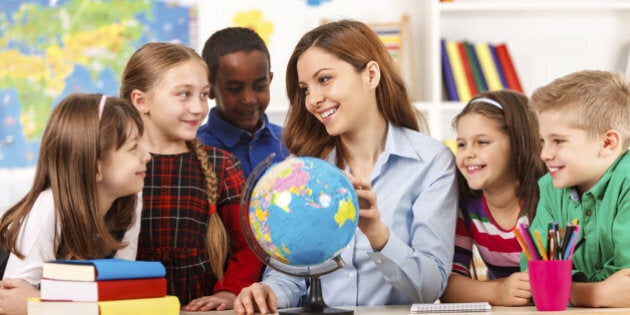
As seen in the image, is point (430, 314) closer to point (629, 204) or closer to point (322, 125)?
point (629, 204)

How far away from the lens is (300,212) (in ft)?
6.11

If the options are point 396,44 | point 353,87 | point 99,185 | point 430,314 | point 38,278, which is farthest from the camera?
point 396,44

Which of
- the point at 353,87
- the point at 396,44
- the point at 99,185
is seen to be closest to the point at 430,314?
the point at 353,87

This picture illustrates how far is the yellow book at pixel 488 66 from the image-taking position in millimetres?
4828

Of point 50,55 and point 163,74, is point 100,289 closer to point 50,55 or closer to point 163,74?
point 163,74

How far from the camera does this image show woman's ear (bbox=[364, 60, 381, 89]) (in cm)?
255

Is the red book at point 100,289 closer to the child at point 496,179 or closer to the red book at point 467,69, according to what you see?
the child at point 496,179

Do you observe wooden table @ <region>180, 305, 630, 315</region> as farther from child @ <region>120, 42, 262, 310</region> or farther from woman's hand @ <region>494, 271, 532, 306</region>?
child @ <region>120, 42, 262, 310</region>

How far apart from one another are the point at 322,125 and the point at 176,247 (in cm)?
59

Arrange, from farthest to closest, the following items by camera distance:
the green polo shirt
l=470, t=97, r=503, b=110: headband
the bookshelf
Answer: the bookshelf < l=470, t=97, r=503, b=110: headband < the green polo shirt

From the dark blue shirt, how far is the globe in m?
1.06

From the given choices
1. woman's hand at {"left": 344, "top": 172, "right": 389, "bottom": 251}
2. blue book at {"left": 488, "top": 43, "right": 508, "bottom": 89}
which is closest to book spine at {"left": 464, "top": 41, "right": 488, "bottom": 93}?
blue book at {"left": 488, "top": 43, "right": 508, "bottom": 89}

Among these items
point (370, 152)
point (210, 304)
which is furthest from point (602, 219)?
point (210, 304)

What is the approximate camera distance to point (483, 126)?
2.65 metres
